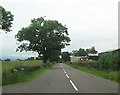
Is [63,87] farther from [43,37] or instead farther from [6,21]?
[43,37]

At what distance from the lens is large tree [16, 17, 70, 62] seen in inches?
1511

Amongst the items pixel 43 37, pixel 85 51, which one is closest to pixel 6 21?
pixel 43 37

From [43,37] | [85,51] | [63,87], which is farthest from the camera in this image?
[85,51]

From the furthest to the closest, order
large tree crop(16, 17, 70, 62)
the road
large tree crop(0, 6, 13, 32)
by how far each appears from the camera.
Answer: large tree crop(16, 17, 70, 62) < large tree crop(0, 6, 13, 32) < the road

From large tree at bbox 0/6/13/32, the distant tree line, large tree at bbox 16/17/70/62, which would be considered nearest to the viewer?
large tree at bbox 0/6/13/32

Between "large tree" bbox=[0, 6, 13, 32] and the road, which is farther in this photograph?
"large tree" bbox=[0, 6, 13, 32]

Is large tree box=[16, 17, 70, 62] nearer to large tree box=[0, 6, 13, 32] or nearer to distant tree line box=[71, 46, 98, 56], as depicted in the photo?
large tree box=[0, 6, 13, 32]

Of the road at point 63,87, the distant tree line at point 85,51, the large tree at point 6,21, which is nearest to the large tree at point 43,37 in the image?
the large tree at point 6,21

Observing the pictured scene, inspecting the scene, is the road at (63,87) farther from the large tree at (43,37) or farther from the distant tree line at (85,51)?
the distant tree line at (85,51)

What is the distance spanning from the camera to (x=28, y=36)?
38500 millimetres

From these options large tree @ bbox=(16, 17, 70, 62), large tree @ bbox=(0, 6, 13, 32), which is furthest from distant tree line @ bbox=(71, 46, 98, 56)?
large tree @ bbox=(0, 6, 13, 32)

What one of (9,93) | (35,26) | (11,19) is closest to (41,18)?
(35,26)

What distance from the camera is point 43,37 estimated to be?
38.6m

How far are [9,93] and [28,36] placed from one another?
31462 millimetres
